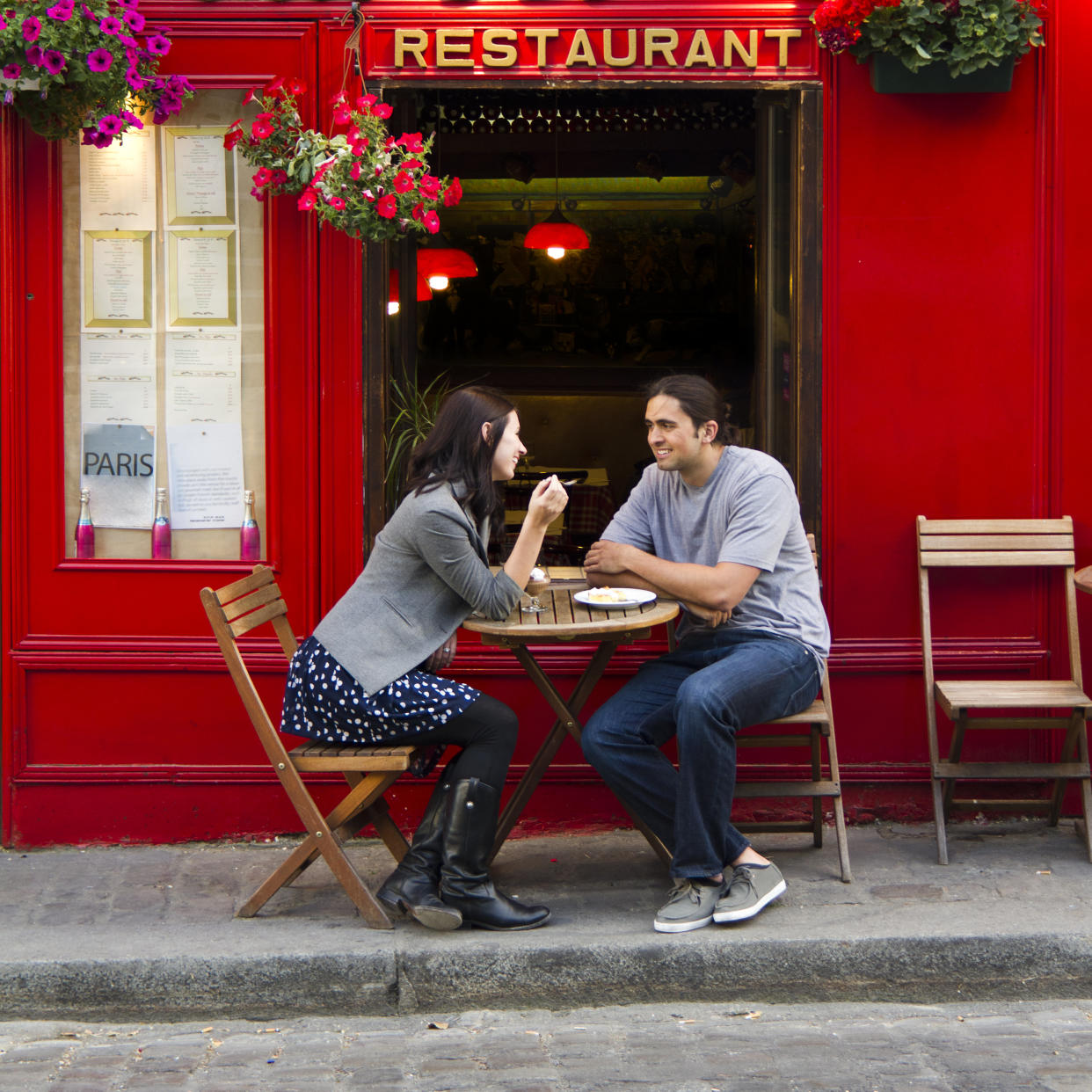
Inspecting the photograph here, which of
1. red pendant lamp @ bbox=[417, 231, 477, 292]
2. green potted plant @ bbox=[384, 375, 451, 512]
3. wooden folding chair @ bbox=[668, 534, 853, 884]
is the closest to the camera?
wooden folding chair @ bbox=[668, 534, 853, 884]

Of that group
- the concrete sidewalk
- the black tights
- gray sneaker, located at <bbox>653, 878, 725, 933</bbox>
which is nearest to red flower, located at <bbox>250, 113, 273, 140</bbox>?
the black tights

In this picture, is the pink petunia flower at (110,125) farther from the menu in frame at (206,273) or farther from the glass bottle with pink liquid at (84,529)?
the glass bottle with pink liquid at (84,529)

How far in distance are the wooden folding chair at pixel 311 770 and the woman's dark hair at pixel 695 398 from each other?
1.38 metres

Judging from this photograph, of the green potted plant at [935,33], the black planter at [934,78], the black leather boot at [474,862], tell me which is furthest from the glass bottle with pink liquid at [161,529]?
the black planter at [934,78]

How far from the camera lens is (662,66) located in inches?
184

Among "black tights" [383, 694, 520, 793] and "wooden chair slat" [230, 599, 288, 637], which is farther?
"wooden chair slat" [230, 599, 288, 637]

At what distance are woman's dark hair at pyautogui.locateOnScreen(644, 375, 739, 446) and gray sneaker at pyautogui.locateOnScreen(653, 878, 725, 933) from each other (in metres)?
1.42

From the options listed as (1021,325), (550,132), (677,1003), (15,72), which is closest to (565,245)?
(550,132)

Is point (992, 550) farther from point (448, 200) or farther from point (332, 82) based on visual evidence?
point (332, 82)

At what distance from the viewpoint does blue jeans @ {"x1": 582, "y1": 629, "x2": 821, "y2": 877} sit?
388 cm

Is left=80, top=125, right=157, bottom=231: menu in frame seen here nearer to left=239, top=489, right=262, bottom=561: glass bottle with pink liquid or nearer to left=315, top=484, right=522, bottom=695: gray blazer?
left=239, top=489, right=262, bottom=561: glass bottle with pink liquid

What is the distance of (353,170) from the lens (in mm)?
4281

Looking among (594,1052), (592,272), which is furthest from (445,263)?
(594,1052)

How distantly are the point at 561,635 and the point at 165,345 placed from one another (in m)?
2.06
